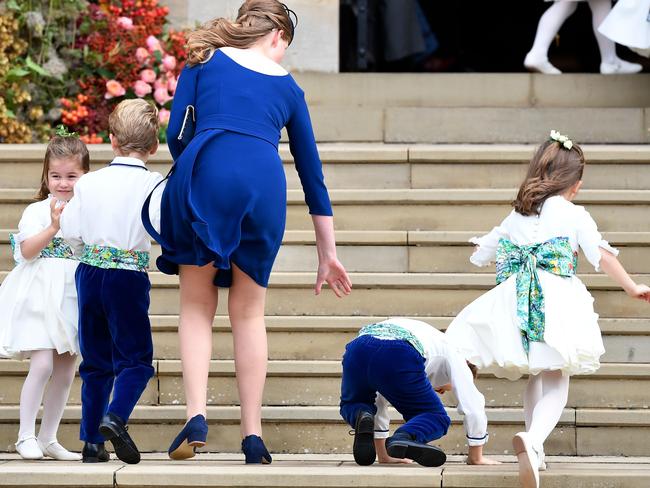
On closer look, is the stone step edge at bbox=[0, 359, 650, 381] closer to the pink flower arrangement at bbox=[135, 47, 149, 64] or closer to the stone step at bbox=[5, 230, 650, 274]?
the stone step at bbox=[5, 230, 650, 274]

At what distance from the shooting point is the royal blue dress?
15.9 ft

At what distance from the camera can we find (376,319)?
640cm

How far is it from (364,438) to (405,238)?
1.99 meters

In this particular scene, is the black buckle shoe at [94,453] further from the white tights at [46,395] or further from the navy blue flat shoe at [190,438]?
the navy blue flat shoe at [190,438]

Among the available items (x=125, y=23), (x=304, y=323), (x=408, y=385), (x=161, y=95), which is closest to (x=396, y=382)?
(x=408, y=385)

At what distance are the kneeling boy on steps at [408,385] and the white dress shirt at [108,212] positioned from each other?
3.06 feet

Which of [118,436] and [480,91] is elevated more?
[480,91]

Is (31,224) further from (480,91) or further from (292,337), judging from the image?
(480,91)

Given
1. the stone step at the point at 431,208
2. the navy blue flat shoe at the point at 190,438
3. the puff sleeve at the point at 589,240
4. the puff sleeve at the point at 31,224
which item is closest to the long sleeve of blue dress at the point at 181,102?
the puff sleeve at the point at 31,224

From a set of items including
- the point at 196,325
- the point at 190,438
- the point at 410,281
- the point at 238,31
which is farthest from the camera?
the point at 410,281

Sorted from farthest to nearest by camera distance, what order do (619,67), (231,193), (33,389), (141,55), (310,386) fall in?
Result: (619,67)
(141,55)
(310,386)
(33,389)
(231,193)

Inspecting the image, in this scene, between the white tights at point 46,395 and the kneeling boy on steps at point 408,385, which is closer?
the kneeling boy on steps at point 408,385

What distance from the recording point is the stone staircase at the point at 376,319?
15.6ft

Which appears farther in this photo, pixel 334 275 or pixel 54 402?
pixel 54 402
